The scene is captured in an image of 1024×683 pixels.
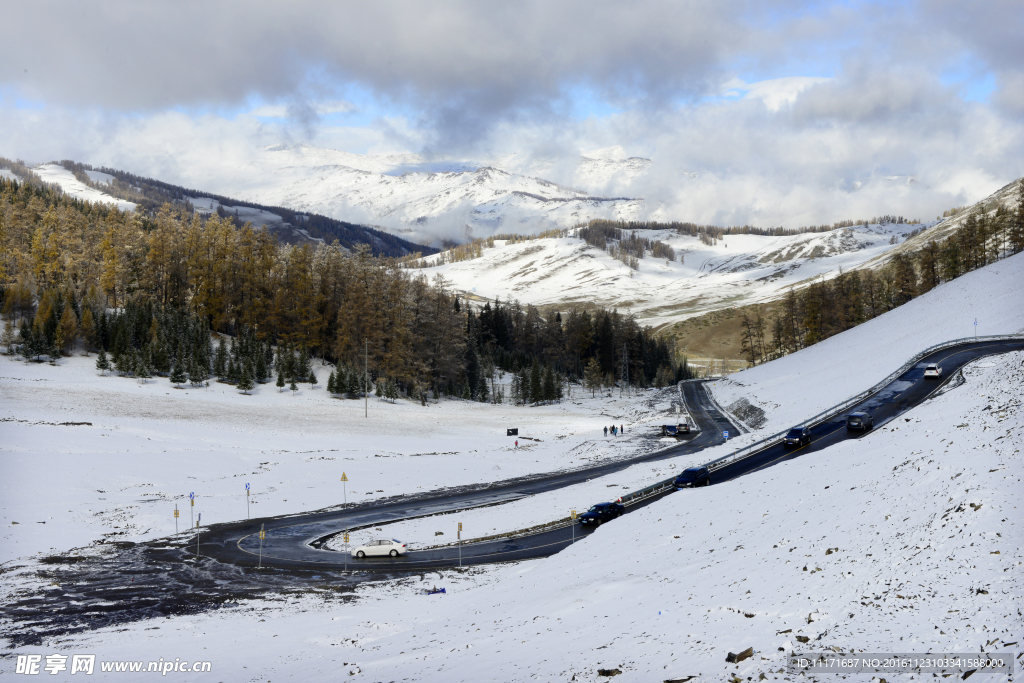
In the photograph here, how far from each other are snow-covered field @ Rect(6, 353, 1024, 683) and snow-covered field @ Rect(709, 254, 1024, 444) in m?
36.4

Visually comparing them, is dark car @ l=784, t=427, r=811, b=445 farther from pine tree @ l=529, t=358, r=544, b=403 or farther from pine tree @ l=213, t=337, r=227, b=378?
pine tree @ l=213, t=337, r=227, b=378

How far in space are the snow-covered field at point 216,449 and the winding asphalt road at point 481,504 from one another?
3.03m

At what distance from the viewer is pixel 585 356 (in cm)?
15488

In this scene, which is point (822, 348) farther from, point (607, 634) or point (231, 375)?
point (607, 634)

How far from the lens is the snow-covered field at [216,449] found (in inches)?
1433

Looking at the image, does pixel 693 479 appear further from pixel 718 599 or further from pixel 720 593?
pixel 718 599

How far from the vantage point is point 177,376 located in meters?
77.2

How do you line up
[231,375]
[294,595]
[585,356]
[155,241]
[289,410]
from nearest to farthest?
[294,595]
[289,410]
[231,375]
[155,241]
[585,356]

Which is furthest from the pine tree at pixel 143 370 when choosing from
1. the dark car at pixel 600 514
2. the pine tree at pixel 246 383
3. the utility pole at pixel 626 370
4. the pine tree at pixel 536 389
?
the utility pole at pixel 626 370

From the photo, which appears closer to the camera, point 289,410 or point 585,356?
point 289,410

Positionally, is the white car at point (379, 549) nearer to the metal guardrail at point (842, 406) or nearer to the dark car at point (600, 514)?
the dark car at point (600, 514)

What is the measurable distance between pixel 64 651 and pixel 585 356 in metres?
141

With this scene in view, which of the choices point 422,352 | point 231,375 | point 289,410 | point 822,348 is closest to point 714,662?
point 289,410

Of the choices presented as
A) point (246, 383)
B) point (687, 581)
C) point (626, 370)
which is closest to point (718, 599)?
point (687, 581)
